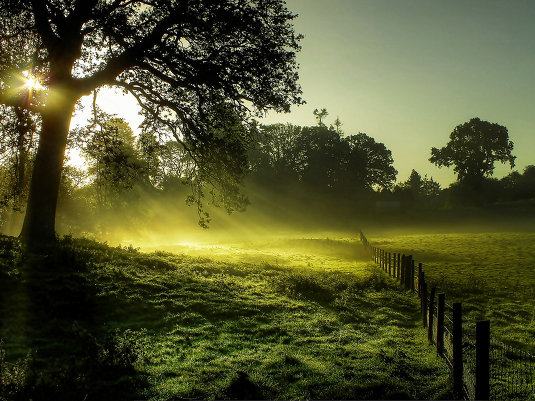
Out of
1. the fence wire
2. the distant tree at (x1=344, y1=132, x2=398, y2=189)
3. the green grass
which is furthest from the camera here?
the distant tree at (x1=344, y1=132, x2=398, y2=189)

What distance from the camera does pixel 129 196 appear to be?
53.7 metres

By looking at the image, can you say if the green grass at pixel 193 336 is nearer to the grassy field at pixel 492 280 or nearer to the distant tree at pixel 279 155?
the grassy field at pixel 492 280

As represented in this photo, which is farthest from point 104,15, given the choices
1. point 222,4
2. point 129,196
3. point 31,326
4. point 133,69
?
point 129,196

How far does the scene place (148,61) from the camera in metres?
18.3

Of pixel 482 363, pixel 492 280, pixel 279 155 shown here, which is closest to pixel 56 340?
pixel 482 363

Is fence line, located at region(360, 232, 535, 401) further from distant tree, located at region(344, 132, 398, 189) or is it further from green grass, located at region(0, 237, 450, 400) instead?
distant tree, located at region(344, 132, 398, 189)

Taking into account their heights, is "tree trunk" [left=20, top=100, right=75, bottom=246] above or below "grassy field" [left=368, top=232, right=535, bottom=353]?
above

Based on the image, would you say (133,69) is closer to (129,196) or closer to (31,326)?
(31,326)

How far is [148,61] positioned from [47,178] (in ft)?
23.5

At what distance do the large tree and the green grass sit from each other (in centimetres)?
504

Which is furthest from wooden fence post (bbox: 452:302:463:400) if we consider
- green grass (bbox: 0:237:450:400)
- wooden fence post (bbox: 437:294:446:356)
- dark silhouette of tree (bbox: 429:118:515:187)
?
dark silhouette of tree (bbox: 429:118:515:187)

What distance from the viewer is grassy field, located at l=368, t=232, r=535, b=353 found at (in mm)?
12180

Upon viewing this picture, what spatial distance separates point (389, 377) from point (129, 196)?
51.4m

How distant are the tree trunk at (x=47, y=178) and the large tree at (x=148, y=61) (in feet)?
0.13
